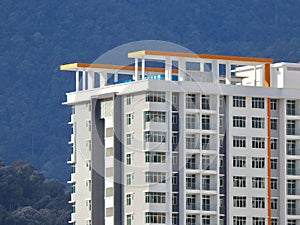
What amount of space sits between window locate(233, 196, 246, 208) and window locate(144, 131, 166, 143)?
4.01 meters

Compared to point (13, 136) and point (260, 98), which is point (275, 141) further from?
point (13, 136)

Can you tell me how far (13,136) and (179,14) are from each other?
115ft

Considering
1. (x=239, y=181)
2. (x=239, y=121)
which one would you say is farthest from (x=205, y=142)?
(x=239, y=181)

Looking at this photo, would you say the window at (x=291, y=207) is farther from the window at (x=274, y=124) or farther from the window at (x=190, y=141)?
the window at (x=190, y=141)

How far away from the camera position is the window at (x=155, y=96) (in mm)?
58188

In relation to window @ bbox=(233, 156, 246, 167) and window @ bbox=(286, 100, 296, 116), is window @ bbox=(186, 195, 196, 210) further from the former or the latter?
window @ bbox=(286, 100, 296, 116)

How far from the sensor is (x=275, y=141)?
200 feet

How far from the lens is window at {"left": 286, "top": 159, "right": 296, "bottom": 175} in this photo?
60.9m

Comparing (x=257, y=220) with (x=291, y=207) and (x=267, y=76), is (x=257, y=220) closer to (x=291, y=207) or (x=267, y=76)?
(x=291, y=207)

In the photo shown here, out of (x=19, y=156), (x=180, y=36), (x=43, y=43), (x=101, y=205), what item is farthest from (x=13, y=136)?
(x=101, y=205)

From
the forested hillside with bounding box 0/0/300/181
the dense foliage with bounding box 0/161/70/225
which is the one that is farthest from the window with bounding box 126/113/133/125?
the forested hillside with bounding box 0/0/300/181

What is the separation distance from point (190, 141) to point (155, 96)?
93.5 inches

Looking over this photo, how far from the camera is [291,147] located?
61219mm

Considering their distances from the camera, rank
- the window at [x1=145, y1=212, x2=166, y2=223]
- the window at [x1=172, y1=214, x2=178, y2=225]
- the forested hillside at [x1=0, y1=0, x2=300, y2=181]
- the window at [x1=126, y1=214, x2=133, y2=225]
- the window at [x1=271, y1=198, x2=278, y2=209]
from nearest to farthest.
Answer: the window at [x1=145, y1=212, x2=166, y2=223] < the window at [x1=172, y1=214, x2=178, y2=225] < the window at [x1=126, y1=214, x2=133, y2=225] < the window at [x1=271, y1=198, x2=278, y2=209] < the forested hillside at [x1=0, y1=0, x2=300, y2=181]
